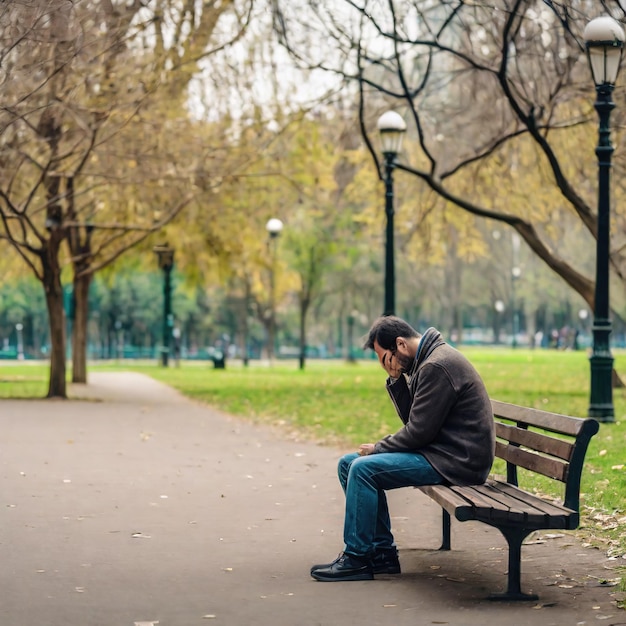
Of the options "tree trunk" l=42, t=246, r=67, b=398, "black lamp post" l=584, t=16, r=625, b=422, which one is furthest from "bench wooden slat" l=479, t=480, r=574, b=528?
"tree trunk" l=42, t=246, r=67, b=398

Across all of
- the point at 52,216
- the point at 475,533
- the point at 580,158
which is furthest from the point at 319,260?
the point at 475,533

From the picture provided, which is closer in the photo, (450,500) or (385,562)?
(450,500)

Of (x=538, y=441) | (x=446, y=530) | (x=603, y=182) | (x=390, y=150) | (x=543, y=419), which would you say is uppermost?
(x=390, y=150)

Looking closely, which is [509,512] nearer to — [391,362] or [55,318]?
[391,362]

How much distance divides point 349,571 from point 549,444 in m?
1.26

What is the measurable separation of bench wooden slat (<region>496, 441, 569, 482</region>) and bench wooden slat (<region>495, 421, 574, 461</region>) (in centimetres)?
4

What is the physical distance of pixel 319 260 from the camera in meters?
49.5

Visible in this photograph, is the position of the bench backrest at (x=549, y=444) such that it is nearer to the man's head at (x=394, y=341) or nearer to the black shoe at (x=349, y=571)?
A: the man's head at (x=394, y=341)

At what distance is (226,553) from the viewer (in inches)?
292

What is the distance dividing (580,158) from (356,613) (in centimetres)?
2040

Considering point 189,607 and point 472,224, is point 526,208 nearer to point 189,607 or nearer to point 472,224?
point 472,224

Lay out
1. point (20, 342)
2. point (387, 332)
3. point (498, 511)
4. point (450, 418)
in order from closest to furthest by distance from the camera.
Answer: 1. point (498, 511)
2. point (450, 418)
3. point (387, 332)
4. point (20, 342)

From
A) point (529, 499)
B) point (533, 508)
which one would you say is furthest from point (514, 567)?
point (529, 499)

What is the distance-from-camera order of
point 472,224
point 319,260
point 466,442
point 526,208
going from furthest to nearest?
point 319,260 < point 472,224 < point 526,208 < point 466,442
